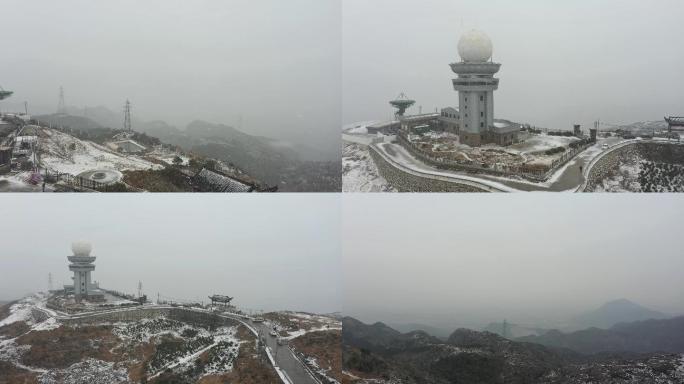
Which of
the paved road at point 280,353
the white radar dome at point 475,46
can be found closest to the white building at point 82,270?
the paved road at point 280,353

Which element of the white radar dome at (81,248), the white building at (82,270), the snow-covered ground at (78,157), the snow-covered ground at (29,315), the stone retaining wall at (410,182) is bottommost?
the snow-covered ground at (29,315)

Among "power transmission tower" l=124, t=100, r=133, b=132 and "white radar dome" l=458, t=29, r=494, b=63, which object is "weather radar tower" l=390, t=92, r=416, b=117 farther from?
"power transmission tower" l=124, t=100, r=133, b=132

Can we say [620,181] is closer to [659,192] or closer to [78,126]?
[659,192]

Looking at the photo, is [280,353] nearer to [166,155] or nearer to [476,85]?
[166,155]

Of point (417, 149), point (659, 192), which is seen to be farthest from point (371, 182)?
point (659, 192)

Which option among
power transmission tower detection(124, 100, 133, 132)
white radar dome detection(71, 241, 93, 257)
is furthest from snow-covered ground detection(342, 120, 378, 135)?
white radar dome detection(71, 241, 93, 257)

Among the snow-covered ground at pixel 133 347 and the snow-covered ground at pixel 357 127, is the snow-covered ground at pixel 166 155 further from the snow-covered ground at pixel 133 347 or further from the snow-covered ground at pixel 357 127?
the snow-covered ground at pixel 133 347
